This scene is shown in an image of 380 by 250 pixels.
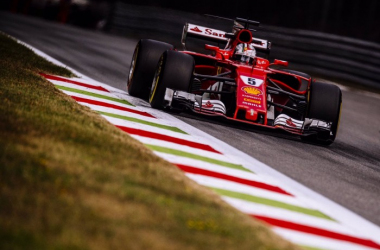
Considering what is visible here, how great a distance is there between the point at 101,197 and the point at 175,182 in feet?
3.14

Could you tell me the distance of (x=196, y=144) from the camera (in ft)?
24.3

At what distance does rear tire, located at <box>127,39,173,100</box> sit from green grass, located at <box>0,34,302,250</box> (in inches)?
134

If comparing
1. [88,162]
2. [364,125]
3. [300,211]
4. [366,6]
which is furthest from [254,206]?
[366,6]

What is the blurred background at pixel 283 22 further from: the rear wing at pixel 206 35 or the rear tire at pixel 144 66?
the rear tire at pixel 144 66

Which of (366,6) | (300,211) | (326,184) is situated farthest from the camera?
→ (366,6)

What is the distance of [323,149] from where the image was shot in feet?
29.8

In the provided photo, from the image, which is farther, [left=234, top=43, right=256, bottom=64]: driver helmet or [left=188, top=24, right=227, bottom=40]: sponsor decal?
[left=188, top=24, right=227, bottom=40]: sponsor decal

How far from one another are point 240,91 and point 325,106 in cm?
106

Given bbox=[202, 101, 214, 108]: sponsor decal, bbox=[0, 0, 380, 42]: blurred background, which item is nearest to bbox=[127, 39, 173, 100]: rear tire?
bbox=[202, 101, 214, 108]: sponsor decal

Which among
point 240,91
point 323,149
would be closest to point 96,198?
point 240,91

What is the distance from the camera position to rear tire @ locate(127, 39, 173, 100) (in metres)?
10.1

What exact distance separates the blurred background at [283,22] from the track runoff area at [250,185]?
7553 millimetres

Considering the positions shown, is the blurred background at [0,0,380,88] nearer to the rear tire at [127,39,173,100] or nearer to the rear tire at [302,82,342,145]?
the rear tire at [127,39,173,100]

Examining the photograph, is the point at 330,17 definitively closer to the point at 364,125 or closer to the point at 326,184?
the point at 364,125
